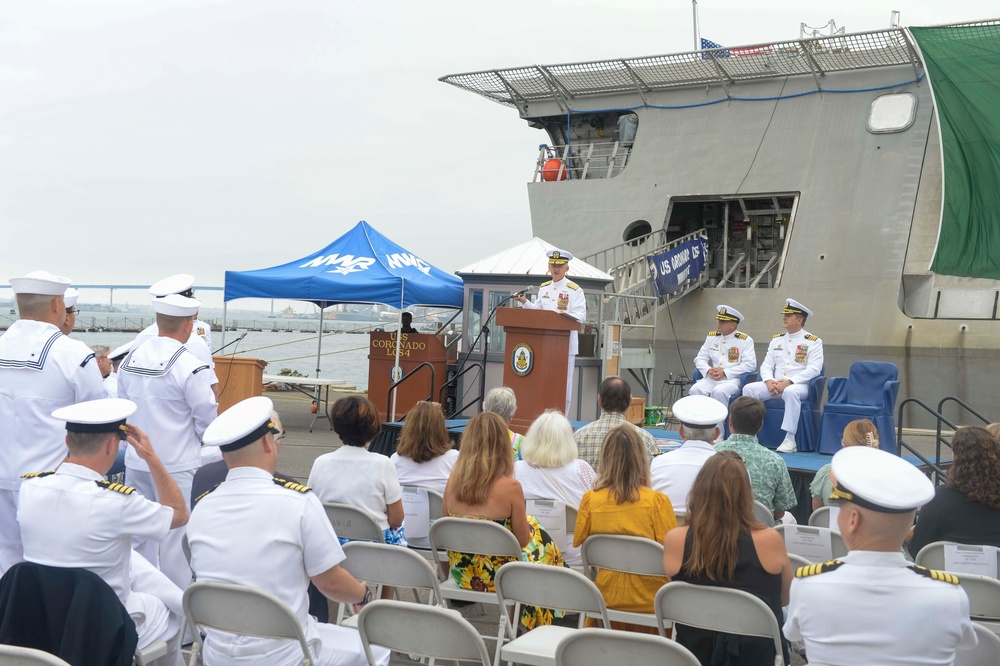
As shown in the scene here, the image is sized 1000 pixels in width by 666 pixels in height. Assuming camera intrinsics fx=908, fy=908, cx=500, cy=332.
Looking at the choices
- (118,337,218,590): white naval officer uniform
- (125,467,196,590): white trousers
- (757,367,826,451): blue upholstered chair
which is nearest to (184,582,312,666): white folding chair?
(125,467,196,590): white trousers

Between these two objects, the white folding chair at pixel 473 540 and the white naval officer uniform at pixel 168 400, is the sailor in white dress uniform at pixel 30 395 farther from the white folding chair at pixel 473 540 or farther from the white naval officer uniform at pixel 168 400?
the white folding chair at pixel 473 540

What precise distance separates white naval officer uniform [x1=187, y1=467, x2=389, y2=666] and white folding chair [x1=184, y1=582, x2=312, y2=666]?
9cm

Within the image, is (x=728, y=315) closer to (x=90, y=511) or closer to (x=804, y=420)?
(x=804, y=420)

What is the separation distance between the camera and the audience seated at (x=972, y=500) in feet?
12.9

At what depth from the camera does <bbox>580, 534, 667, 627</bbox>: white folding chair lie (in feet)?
12.1

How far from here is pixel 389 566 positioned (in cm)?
353

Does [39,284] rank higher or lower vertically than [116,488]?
higher

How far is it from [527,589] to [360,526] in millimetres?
1155

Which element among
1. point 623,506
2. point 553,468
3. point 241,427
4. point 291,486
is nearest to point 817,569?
point 623,506

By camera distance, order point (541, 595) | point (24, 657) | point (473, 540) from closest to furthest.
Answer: point (24, 657) < point (541, 595) < point (473, 540)

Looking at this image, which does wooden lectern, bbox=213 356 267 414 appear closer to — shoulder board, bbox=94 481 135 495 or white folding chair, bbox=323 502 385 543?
white folding chair, bbox=323 502 385 543

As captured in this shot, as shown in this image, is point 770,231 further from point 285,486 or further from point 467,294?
point 285,486

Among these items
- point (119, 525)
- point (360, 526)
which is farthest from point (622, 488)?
point (119, 525)

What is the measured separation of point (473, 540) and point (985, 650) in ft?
6.86
